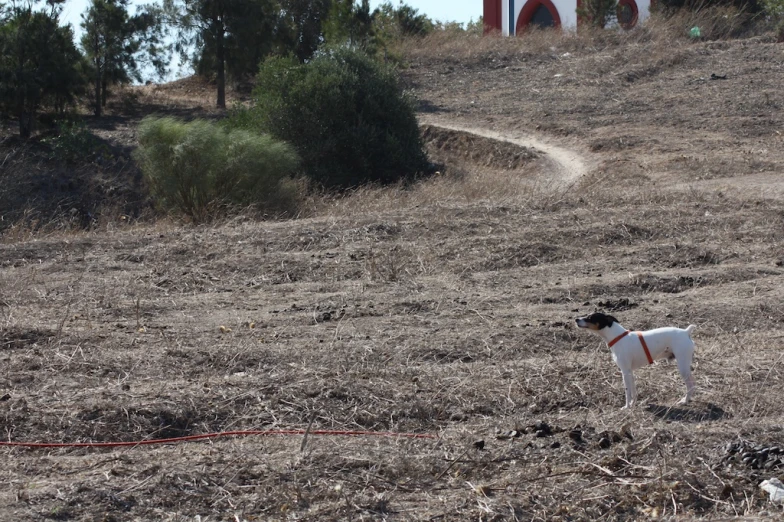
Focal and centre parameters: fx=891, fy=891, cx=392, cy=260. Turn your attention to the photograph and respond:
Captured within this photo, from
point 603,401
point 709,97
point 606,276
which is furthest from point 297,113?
point 603,401

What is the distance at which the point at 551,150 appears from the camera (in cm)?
1794

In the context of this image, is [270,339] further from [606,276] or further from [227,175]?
[227,175]

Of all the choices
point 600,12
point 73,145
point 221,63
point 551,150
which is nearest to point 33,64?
point 73,145

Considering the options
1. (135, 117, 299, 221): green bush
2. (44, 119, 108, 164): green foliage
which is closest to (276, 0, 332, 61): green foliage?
(44, 119, 108, 164): green foliage

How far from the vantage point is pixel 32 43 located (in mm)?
19719

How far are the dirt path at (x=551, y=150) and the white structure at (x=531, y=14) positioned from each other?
10.3 metres

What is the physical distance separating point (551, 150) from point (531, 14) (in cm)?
1520

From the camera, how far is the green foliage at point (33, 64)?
1933 centimetres

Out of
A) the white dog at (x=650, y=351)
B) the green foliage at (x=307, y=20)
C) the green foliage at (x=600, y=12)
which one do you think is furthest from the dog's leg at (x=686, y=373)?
the green foliage at (x=600, y=12)

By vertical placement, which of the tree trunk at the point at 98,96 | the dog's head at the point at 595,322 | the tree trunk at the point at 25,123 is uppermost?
the tree trunk at the point at 98,96

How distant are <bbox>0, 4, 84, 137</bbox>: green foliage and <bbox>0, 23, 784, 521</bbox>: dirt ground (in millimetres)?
9733

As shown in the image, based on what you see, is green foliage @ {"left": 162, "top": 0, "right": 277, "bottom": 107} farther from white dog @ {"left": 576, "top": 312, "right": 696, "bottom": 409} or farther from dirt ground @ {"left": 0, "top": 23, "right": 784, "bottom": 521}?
white dog @ {"left": 576, "top": 312, "right": 696, "bottom": 409}

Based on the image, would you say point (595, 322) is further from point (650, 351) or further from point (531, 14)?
point (531, 14)

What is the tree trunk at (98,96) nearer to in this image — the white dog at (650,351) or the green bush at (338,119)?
the green bush at (338,119)
